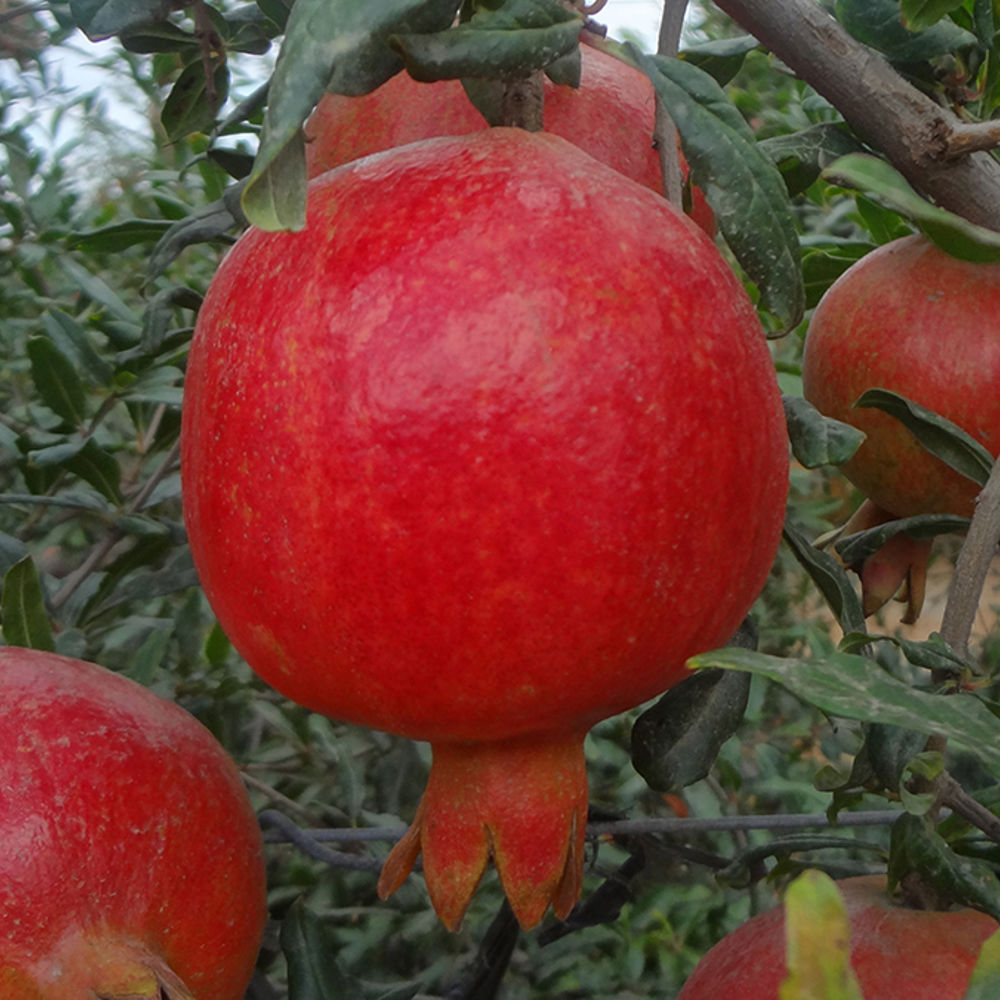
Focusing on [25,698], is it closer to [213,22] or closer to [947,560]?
[213,22]

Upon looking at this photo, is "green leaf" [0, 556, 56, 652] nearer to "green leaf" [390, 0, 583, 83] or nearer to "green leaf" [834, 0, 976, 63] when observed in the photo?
"green leaf" [390, 0, 583, 83]

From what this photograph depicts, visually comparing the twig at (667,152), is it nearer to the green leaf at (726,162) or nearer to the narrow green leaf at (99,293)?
the green leaf at (726,162)

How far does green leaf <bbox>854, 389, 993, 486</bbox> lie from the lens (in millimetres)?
829

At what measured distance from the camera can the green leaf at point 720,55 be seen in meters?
0.97

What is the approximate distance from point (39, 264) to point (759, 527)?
1399 mm

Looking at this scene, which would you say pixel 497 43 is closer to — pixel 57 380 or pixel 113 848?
pixel 113 848

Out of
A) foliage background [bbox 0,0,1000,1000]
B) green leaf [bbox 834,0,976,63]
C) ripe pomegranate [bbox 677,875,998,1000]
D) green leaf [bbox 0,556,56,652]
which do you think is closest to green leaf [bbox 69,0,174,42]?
foliage background [bbox 0,0,1000,1000]

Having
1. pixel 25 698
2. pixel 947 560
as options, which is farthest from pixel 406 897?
pixel 947 560

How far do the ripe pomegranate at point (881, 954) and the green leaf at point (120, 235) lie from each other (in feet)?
2.68

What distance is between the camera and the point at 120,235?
1.19 metres

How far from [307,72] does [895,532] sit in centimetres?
64

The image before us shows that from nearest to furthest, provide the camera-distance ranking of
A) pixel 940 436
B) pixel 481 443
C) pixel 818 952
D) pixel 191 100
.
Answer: pixel 818 952, pixel 481 443, pixel 940 436, pixel 191 100

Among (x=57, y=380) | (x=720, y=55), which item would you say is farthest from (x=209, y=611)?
(x=720, y=55)

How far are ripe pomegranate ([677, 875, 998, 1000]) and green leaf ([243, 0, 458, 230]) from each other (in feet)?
1.59
